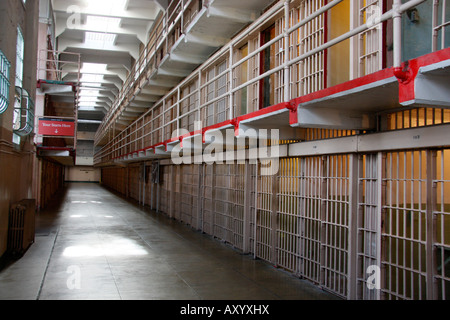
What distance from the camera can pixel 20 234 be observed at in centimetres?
772

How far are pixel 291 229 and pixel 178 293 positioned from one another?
227cm

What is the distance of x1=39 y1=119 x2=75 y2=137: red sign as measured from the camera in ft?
43.5

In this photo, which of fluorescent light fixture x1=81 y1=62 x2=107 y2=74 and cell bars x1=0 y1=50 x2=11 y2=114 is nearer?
cell bars x1=0 y1=50 x2=11 y2=114

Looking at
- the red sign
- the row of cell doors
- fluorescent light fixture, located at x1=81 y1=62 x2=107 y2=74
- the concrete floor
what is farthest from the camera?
fluorescent light fixture, located at x1=81 y1=62 x2=107 y2=74

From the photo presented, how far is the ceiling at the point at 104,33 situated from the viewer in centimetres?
1680

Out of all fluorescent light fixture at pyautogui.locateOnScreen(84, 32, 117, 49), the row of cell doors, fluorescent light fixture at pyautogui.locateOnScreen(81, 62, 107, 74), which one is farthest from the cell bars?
fluorescent light fixture at pyautogui.locateOnScreen(81, 62, 107, 74)

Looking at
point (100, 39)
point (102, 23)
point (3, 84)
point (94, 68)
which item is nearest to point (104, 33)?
point (102, 23)

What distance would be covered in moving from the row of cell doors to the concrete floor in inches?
17.8

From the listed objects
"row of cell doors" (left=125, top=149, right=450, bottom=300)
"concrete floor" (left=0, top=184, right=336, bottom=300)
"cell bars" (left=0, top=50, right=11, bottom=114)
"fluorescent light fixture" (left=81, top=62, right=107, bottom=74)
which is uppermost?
"fluorescent light fixture" (left=81, top=62, right=107, bottom=74)

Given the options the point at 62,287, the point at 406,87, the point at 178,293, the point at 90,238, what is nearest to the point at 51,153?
the point at 90,238

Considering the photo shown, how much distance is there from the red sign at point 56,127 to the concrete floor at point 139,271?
12.6 ft

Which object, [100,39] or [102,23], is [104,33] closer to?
[102,23]

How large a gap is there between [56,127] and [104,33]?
322 inches

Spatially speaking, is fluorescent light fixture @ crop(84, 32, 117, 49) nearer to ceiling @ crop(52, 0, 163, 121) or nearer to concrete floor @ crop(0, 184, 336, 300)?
ceiling @ crop(52, 0, 163, 121)
